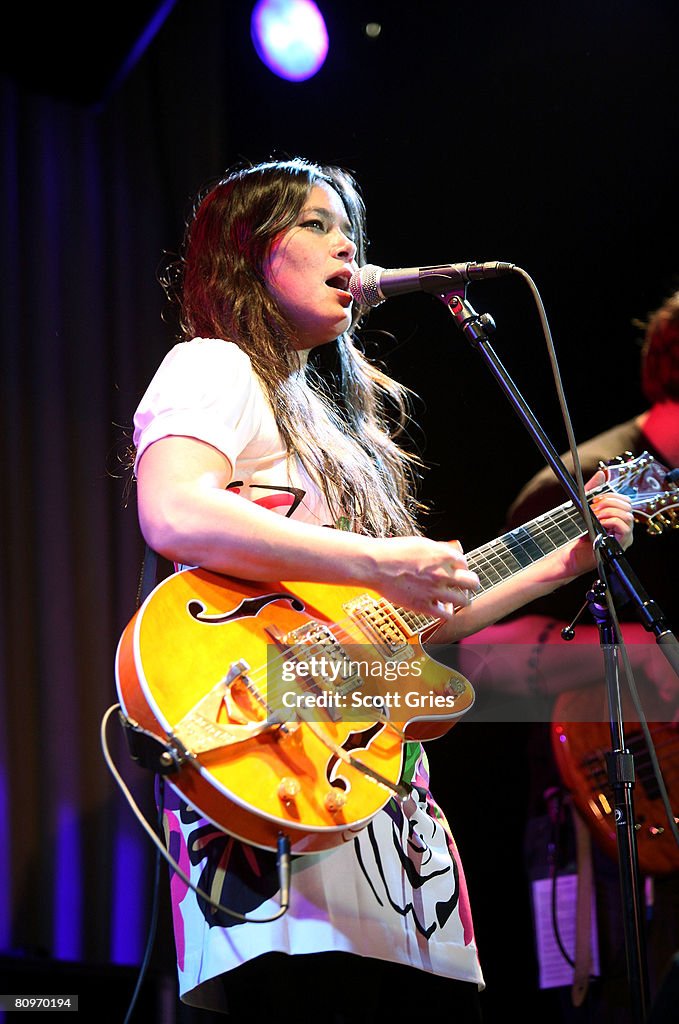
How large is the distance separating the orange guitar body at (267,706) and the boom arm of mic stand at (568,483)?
326 mm

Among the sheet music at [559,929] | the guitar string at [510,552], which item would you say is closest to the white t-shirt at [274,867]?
the guitar string at [510,552]

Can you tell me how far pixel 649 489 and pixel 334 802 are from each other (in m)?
1.07

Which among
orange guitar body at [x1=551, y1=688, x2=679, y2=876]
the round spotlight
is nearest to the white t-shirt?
orange guitar body at [x1=551, y1=688, x2=679, y2=876]

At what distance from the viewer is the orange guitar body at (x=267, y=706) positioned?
4.63 ft

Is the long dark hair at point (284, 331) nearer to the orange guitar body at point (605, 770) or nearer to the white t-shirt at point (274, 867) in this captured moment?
the white t-shirt at point (274, 867)

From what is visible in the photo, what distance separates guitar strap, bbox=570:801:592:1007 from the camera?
299 cm

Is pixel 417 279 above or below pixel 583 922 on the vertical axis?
above

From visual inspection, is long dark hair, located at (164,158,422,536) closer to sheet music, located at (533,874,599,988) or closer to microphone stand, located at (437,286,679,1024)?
microphone stand, located at (437,286,679,1024)

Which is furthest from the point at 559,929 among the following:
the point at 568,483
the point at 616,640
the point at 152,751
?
the point at 152,751

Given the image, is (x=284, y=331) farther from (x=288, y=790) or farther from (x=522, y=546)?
(x=288, y=790)

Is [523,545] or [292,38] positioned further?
[292,38]

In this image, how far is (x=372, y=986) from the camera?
5.11 ft

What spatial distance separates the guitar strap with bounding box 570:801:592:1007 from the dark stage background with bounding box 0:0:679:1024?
1.27 feet

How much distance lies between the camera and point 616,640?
174 cm
